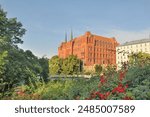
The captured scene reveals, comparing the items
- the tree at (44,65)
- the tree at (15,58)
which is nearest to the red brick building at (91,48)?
the tree at (44,65)

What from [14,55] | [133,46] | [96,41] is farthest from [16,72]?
[96,41]

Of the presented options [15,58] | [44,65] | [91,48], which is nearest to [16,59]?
[15,58]

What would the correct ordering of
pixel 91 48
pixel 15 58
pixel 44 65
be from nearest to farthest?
pixel 15 58 < pixel 44 65 < pixel 91 48

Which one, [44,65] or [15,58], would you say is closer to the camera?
[15,58]

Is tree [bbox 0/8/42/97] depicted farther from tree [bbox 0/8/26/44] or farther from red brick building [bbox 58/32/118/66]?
red brick building [bbox 58/32/118/66]

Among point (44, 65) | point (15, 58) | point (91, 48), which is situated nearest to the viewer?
point (15, 58)

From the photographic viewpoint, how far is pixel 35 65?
19672 millimetres

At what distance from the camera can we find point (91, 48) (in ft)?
538

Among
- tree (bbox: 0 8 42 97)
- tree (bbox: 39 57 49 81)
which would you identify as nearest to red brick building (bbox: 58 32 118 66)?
tree (bbox: 39 57 49 81)

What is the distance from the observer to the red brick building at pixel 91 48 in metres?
161

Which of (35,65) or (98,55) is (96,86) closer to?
(35,65)

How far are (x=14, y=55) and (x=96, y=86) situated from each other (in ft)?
41.5

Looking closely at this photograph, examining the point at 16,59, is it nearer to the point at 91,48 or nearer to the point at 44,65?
the point at 44,65

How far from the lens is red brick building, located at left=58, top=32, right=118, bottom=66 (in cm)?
16085
